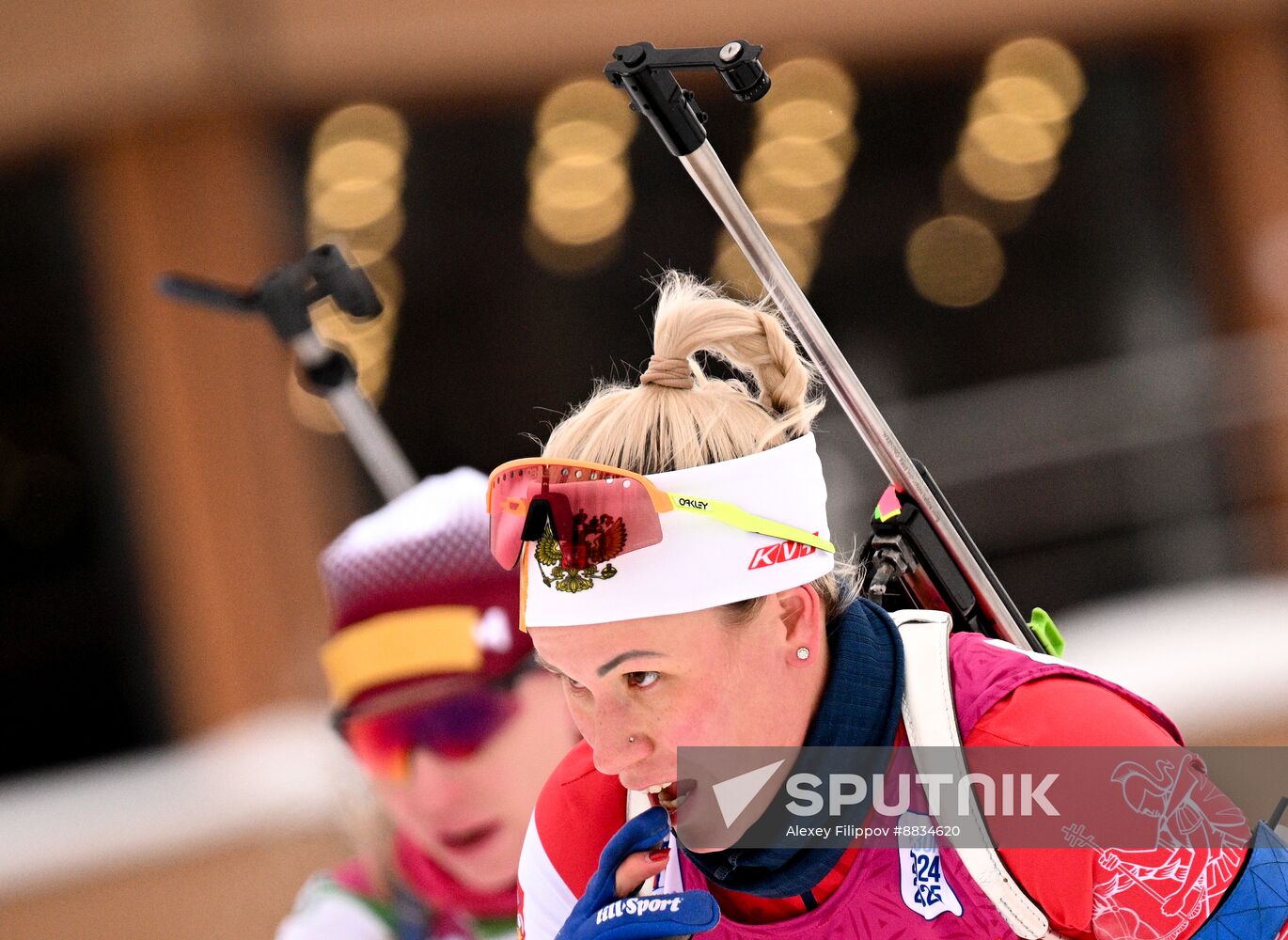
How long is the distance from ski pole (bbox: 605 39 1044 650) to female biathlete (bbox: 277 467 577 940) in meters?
0.96

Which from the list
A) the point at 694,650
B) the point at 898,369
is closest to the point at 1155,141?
the point at 898,369

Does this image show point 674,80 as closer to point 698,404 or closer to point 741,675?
point 698,404

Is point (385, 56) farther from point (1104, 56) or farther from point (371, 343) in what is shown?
point (1104, 56)

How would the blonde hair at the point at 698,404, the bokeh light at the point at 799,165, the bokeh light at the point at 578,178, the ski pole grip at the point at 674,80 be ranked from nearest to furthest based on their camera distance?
the ski pole grip at the point at 674,80 < the blonde hair at the point at 698,404 < the bokeh light at the point at 578,178 < the bokeh light at the point at 799,165

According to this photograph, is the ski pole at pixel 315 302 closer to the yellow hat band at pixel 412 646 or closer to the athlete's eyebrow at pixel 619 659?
the yellow hat band at pixel 412 646

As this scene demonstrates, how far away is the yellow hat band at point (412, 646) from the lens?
2533 mm

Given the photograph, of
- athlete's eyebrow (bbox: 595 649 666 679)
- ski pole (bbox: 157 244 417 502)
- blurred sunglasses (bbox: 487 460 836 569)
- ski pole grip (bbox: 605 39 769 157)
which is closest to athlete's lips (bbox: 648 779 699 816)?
athlete's eyebrow (bbox: 595 649 666 679)

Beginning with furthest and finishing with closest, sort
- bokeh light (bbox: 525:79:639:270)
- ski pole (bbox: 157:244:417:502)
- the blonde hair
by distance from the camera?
bokeh light (bbox: 525:79:639:270)
ski pole (bbox: 157:244:417:502)
the blonde hair

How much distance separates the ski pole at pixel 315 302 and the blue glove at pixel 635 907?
1.29 m

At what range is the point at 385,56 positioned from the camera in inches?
252

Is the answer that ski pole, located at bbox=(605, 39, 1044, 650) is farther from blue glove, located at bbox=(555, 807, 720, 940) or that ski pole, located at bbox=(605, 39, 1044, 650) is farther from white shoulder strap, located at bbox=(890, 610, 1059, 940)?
blue glove, located at bbox=(555, 807, 720, 940)

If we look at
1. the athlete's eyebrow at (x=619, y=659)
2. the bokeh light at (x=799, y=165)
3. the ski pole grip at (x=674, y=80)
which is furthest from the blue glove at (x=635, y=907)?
the bokeh light at (x=799, y=165)

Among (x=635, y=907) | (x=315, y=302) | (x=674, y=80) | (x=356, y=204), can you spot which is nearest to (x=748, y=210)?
(x=674, y=80)

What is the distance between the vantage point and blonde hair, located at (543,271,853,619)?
64.9 inches
